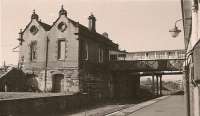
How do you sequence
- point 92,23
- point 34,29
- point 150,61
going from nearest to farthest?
point 34,29, point 150,61, point 92,23

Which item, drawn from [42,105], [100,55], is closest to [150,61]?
[100,55]

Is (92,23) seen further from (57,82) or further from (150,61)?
(57,82)

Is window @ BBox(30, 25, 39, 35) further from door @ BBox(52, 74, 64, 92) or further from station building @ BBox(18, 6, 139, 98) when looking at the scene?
door @ BBox(52, 74, 64, 92)

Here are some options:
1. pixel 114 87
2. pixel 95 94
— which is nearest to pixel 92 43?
pixel 95 94

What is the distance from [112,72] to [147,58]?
527 centimetres

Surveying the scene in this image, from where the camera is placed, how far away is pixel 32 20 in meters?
32.3

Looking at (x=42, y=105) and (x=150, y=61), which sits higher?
(x=150, y=61)

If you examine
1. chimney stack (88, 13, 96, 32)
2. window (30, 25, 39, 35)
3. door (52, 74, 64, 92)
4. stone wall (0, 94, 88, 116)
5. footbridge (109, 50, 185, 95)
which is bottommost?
stone wall (0, 94, 88, 116)

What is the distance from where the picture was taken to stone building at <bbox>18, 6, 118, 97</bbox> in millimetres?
29234

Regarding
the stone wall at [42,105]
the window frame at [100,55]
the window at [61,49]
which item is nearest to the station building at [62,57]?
the window at [61,49]

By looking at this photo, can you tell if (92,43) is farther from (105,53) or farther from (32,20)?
(32,20)

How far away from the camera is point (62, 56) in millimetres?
30188

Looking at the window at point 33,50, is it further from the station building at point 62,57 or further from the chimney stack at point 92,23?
the chimney stack at point 92,23

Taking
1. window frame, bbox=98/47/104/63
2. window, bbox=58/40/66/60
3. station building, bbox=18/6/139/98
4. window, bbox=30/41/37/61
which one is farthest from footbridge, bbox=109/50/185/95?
window, bbox=30/41/37/61
